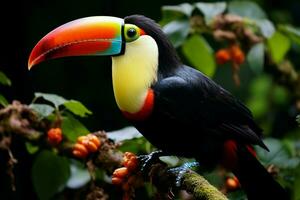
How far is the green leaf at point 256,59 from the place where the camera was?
290cm

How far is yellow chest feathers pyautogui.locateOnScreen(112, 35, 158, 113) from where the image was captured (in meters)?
2.46

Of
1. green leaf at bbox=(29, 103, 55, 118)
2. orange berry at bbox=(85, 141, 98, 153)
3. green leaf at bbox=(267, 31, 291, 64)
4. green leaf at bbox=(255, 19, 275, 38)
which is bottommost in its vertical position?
orange berry at bbox=(85, 141, 98, 153)

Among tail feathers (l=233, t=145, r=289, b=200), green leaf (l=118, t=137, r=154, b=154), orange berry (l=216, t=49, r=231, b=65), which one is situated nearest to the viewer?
→ tail feathers (l=233, t=145, r=289, b=200)

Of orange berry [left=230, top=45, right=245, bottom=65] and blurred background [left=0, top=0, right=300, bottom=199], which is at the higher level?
orange berry [left=230, top=45, right=245, bottom=65]

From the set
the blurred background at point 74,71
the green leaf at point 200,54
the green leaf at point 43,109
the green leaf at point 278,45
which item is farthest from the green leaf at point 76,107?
the blurred background at point 74,71

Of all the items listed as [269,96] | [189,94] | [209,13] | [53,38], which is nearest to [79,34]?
[53,38]

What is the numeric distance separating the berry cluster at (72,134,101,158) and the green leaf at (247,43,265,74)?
737 millimetres

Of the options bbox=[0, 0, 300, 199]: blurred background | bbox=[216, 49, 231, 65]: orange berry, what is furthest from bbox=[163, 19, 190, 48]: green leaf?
bbox=[0, 0, 300, 199]: blurred background

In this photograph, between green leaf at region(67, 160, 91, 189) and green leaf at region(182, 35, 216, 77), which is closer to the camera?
green leaf at region(67, 160, 91, 189)

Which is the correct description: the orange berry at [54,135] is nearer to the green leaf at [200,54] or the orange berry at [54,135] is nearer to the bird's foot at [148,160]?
the bird's foot at [148,160]

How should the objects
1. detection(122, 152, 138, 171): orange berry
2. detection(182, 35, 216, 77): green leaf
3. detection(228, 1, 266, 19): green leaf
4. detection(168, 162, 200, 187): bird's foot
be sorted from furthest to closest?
detection(228, 1, 266, 19): green leaf
detection(182, 35, 216, 77): green leaf
detection(122, 152, 138, 171): orange berry
detection(168, 162, 200, 187): bird's foot

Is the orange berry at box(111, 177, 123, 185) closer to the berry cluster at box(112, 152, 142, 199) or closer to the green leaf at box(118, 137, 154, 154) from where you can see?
the berry cluster at box(112, 152, 142, 199)

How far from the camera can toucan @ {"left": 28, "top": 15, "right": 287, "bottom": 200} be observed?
2477 millimetres

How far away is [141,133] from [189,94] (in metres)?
0.21
